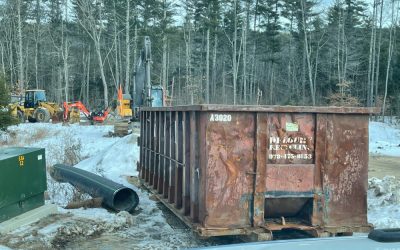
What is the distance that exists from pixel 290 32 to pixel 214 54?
8.37 meters

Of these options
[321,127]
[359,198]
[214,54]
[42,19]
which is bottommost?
[359,198]

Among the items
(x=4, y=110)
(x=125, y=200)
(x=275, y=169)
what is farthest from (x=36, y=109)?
(x=275, y=169)

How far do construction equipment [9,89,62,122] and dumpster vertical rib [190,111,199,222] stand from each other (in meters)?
31.7

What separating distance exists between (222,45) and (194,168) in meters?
52.5

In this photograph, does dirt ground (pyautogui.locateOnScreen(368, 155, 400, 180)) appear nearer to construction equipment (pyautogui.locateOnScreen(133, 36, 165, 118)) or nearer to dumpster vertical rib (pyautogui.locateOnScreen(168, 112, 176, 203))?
dumpster vertical rib (pyautogui.locateOnScreen(168, 112, 176, 203))

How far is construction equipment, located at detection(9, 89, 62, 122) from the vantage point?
120ft

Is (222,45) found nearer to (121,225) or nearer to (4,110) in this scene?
(4,110)

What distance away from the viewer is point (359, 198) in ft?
21.2

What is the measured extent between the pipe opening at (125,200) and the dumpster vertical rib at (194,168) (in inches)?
101

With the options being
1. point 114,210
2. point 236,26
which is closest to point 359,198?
point 114,210

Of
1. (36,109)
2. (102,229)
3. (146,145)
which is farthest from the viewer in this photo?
(36,109)

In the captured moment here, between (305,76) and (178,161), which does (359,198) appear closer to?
(178,161)

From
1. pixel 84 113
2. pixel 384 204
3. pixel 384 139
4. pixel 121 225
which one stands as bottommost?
pixel 384 139

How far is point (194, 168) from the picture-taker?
633 centimetres
